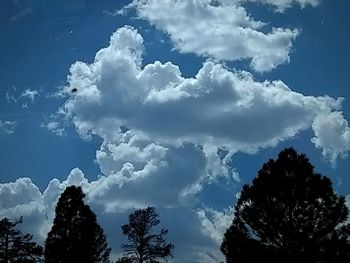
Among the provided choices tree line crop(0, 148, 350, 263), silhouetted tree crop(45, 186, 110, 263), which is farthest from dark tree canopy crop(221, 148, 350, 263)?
silhouetted tree crop(45, 186, 110, 263)

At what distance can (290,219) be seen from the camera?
2478cm

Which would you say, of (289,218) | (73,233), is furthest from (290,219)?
(73,233)

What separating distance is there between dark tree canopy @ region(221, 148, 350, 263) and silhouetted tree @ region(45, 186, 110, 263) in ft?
35.8

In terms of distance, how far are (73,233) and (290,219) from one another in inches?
595

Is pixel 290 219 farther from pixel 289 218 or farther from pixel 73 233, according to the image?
pixel 73 233

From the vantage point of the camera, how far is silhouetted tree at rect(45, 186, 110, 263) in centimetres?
3180

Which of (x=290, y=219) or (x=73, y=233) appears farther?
(x=73, y=233)

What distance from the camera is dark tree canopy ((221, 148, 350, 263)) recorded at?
79.0 feet

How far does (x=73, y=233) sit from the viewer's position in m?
32.7

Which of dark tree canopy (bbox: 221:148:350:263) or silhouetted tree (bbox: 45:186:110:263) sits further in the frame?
silhouetted tree (bbox: 45:186:110:263)

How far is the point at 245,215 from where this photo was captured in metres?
26.2

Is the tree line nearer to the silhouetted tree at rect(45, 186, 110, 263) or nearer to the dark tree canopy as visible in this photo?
the dark tree canopy

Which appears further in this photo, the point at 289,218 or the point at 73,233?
the point at 73,233

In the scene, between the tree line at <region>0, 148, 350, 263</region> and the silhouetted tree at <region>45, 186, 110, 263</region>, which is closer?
the tree line at <region>0, 148, 350, 263</region>
